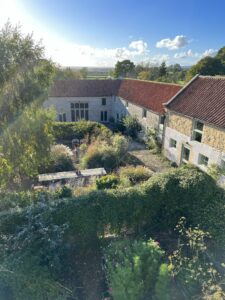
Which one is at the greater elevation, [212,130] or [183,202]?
[212,130]

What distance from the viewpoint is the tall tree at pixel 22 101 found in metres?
9.37

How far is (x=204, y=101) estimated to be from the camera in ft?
53.2

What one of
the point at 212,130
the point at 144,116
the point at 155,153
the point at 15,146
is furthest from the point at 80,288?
the point at 144,116

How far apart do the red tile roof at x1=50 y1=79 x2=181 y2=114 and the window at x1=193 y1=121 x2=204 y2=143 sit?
7.60 metres

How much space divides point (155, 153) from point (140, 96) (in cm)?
913

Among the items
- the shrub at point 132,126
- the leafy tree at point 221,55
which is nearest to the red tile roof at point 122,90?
the shrub at point 132,126

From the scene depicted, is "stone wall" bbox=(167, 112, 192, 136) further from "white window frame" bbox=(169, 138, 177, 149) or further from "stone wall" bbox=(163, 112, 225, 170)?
"white window frame" bbox=(169, 138, 177, 149)

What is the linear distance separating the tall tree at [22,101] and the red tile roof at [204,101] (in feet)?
33.0

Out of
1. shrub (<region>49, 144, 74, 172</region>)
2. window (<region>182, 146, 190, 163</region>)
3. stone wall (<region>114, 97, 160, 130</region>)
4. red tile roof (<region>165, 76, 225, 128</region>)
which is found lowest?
shrub (<region>49, 144, 74, 172</region>)

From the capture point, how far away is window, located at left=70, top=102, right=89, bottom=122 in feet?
113

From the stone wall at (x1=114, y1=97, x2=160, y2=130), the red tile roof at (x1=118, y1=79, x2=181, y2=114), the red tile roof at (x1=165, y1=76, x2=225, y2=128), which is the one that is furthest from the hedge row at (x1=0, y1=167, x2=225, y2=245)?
the stone wall at (x1=114, y1=97, x2=160, y2=130)

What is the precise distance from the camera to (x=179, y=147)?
18219 millimetres

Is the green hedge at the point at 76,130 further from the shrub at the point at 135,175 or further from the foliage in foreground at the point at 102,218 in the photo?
the foliage in foreground at the point at 102,218

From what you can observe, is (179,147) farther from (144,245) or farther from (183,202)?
(144,245)
